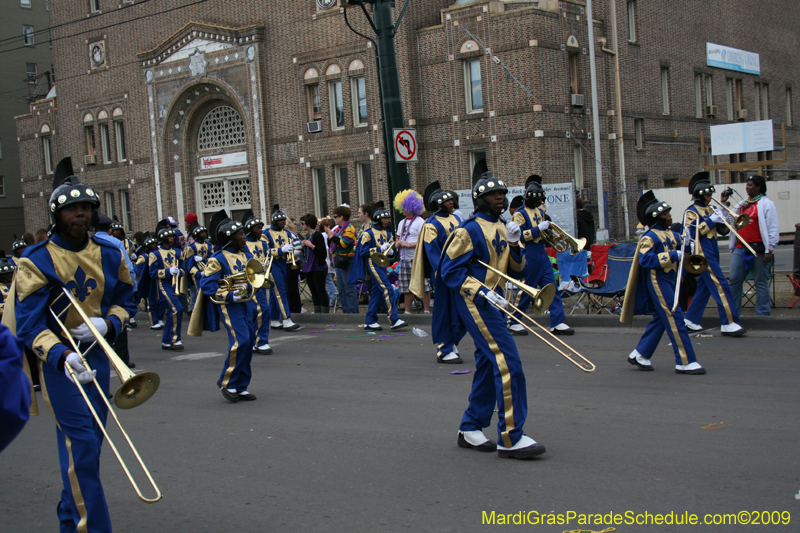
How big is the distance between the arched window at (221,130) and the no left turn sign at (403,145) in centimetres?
2088

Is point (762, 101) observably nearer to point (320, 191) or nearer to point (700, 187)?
point (320, 191)

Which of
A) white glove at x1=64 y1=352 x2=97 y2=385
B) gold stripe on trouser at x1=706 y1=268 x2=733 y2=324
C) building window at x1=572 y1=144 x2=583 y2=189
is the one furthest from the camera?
building window at x1=572 y1=144 x2=583 y2=189

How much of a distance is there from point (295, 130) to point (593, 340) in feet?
73.7

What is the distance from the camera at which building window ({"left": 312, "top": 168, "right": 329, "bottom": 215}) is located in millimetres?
31000

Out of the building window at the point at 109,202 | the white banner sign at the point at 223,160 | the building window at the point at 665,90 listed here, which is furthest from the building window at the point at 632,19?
the building window at the point at 109,202

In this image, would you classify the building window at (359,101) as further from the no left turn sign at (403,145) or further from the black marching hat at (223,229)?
the black marching hat at (223,229)

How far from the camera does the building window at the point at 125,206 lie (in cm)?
3738

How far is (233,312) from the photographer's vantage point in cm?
819

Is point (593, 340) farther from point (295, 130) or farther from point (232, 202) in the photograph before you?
point (232, 202)

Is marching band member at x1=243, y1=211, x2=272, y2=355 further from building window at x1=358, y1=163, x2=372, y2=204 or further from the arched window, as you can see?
the arched window

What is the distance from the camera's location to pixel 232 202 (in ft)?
113

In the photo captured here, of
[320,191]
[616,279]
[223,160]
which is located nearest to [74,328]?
[616,279]

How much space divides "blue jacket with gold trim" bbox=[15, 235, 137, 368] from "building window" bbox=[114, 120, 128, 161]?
3469 cm

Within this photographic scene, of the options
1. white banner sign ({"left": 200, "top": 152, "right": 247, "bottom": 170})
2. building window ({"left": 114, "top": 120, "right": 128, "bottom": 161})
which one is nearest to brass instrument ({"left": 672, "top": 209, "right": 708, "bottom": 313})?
white banner sign ({"left": 200, "top": 152, "right": 247, "bottom": 170})
